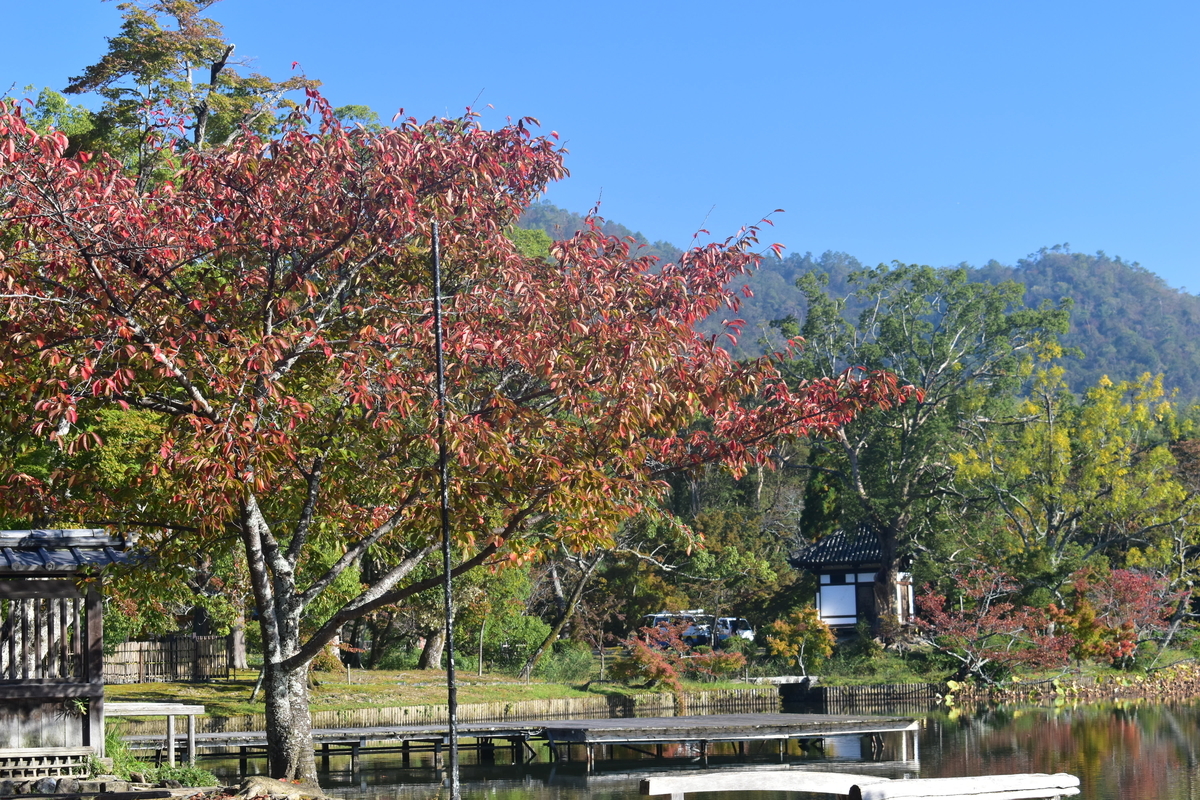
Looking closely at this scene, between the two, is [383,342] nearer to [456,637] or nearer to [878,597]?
[456,637]

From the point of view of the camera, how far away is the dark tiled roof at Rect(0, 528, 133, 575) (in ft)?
43.2

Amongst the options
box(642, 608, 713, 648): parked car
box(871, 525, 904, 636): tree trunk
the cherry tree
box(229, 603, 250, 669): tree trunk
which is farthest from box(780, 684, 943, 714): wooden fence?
the cherry tree

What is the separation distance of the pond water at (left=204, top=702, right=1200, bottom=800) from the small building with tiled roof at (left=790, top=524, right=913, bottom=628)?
631 inches

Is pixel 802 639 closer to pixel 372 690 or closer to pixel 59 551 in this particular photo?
pixel 372 690

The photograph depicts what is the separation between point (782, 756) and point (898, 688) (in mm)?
12387

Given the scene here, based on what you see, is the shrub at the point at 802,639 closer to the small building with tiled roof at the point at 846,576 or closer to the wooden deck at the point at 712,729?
the small building with tiled roof at the point at 846,576

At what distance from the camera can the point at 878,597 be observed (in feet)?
147

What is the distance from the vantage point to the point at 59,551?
13539 mm

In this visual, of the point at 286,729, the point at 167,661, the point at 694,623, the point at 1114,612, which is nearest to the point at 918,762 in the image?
the point at 286,729

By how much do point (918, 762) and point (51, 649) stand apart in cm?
1489

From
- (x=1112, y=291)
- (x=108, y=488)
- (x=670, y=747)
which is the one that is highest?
(x=1112, y=291)

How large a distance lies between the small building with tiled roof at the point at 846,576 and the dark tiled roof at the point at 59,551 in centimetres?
3494

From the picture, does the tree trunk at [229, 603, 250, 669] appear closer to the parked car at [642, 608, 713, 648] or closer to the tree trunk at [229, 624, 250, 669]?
the tree trunk at [229, 624, 250, 669]

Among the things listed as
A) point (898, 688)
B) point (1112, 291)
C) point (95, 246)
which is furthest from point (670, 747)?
point (1112, 291)
